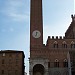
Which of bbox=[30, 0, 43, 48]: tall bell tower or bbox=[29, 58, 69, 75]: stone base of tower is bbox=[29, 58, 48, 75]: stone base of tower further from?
bbox=[30, 0, 43, 48]: tall bell tower

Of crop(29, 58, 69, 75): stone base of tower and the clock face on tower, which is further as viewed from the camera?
the clock face on tower

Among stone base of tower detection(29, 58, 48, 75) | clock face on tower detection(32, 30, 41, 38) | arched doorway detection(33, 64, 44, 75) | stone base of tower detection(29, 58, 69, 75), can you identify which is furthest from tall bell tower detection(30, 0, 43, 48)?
arched doorway detection(33, 64, 44, 75)

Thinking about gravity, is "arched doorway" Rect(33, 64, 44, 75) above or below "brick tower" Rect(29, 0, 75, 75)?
below

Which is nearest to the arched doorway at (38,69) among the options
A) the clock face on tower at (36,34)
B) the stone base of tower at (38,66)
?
the stone base of tower at (38,66)

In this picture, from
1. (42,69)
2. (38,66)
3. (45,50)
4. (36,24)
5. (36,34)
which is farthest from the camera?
(36,24)

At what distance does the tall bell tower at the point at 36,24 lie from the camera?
49.1 m

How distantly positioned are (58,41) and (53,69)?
6949 mm

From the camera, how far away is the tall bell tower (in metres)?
49.1

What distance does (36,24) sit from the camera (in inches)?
1987

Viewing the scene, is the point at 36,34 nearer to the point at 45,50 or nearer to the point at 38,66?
the point at 45,50

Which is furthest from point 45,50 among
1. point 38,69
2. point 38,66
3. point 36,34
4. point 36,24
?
point 36,24

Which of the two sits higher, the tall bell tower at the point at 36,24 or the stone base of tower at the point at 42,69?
the tall bell tower at the point at 36,24

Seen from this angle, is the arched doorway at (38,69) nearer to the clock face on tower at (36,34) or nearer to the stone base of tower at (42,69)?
the stone base of tower at (42,69)

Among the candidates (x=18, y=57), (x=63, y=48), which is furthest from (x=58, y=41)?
(x=18, y=57)
